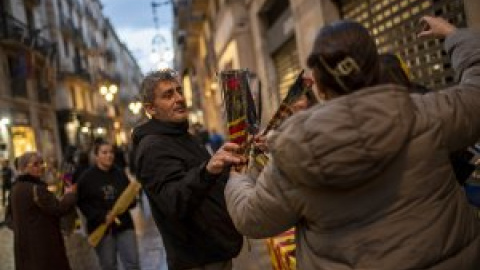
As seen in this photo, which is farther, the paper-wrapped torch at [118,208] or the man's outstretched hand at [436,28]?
the paper-wrapped torch at [118,208]

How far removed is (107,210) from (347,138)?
4.72 metres

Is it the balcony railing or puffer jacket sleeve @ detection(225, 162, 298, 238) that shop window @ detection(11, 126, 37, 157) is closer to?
the balcony railing

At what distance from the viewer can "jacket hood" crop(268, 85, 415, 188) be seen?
5.63 ft

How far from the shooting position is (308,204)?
1854mm

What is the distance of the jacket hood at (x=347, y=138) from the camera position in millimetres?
1717

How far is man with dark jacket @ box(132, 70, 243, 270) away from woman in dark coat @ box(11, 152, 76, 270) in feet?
7.70

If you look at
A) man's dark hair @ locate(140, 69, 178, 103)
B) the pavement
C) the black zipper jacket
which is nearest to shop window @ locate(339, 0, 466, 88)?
the pavement

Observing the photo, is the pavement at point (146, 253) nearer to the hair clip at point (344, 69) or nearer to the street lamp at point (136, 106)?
the street lamp at point (136, 106)

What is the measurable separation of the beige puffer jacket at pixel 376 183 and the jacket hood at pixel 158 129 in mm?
1197

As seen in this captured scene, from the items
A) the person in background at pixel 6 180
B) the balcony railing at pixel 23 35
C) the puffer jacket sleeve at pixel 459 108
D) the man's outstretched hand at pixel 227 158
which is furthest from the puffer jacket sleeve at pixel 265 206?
the balcony railing at pixel 23 35

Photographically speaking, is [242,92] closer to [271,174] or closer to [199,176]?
[199,176]

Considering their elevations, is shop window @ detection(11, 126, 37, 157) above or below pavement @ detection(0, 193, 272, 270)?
above

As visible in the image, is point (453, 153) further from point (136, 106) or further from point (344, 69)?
point (136, 106)

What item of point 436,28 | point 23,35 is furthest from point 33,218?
point 23,35
